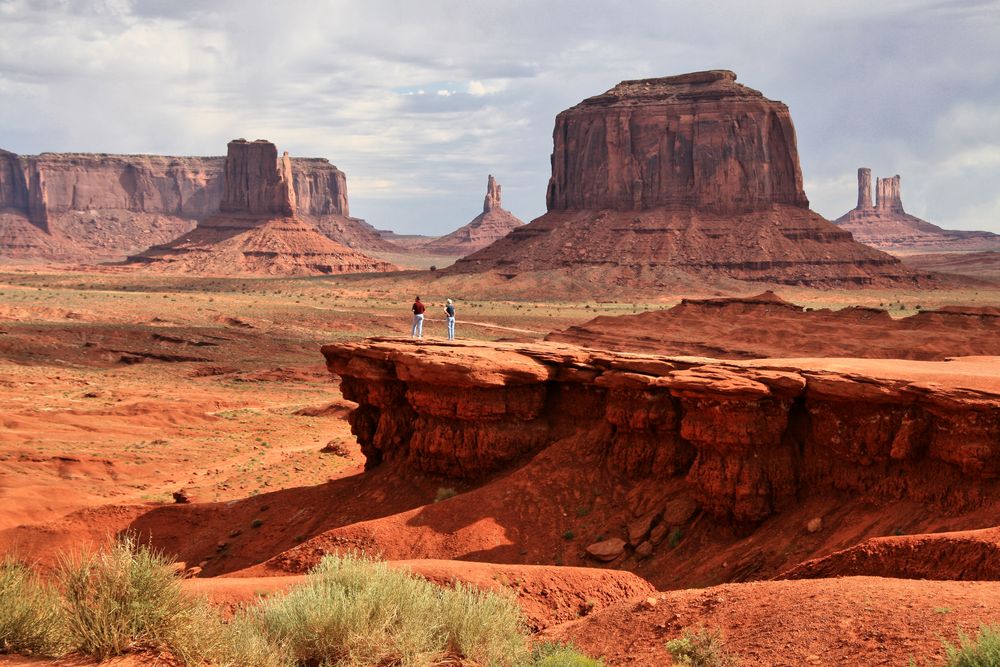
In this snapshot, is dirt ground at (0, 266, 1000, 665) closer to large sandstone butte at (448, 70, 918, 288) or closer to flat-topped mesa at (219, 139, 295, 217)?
large sandstone butte at (448, 70, 918, 288)

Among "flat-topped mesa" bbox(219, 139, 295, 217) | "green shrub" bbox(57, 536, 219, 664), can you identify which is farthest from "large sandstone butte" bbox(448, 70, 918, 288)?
"green shrub" bbox(57, 536, 219, 664)

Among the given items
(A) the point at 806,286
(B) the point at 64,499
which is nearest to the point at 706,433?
(B) the point at 64,499

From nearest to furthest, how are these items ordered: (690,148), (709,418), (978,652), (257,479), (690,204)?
(978,652) → (709,418) → (257,479) → (690,148) → (690,204)

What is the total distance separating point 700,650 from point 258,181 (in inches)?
5696

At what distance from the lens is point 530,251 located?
101188 mm

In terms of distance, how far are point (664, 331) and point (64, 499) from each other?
30031 millimetres

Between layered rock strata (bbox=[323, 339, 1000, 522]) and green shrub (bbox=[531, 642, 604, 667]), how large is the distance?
17.2ft

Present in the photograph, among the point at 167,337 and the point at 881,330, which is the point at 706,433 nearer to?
the point at 881,330

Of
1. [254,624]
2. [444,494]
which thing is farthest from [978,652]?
[444,494]

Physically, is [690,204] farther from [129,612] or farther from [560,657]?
[129,612]

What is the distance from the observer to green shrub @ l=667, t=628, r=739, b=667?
820cm

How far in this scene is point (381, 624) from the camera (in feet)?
28.1

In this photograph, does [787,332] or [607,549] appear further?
[787,332]

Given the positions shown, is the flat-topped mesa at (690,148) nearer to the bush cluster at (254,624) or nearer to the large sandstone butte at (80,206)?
the large sandstone butte at (80,206)
